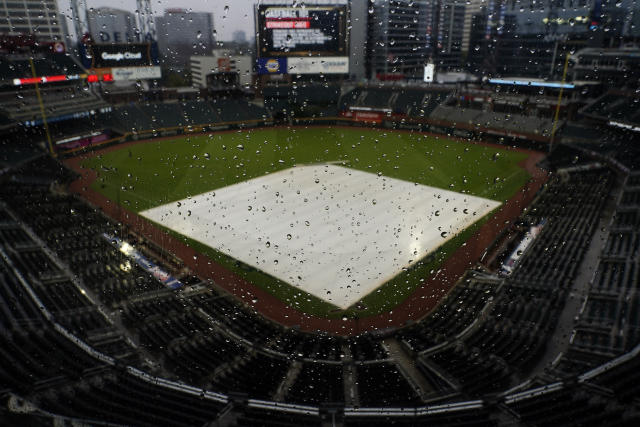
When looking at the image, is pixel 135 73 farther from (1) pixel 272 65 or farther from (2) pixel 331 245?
(2) pixel 331 245

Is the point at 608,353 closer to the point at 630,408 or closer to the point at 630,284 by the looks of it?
the point at 630,408

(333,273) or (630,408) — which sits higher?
(630,408)

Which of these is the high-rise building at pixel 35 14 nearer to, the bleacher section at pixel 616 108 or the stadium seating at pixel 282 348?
the stadium seating at pixel 282 348

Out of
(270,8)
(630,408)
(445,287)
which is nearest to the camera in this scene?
(630,408)

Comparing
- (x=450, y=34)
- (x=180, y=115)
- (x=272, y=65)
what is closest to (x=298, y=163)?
(x=450, y=34)

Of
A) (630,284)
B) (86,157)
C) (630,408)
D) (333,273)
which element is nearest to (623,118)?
(630,284)

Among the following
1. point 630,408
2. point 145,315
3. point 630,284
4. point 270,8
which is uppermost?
point 270,8
